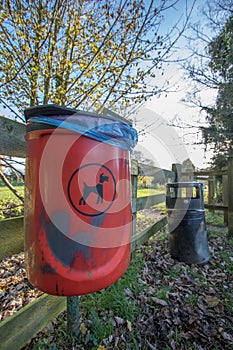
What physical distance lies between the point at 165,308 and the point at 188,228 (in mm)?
1028

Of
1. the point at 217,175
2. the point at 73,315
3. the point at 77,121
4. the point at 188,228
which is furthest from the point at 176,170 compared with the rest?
the point at 77,121

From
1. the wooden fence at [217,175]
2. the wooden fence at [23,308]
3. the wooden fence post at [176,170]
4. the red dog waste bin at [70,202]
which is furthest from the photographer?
the wooden fence post at [176,170]

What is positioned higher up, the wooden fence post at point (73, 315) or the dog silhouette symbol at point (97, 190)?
the dog silhouette symbol at point (97, 190)

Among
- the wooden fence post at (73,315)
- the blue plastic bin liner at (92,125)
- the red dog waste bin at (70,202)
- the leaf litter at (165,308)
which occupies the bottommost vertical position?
the leaf litter at (165,308)

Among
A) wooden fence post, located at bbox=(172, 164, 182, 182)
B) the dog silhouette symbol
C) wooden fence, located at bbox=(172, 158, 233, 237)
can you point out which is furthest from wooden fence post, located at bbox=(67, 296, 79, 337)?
wooden fence post, located at bbox=(172, 164, 182, 182)

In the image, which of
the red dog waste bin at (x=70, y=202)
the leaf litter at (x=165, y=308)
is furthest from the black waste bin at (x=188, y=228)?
the red dog waste bin at (x=70, y=202)

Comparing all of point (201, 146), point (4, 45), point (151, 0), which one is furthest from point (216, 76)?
point (4, 45)

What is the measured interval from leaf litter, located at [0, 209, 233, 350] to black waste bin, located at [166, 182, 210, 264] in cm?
12

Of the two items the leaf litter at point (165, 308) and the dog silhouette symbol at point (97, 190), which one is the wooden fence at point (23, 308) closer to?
the leaf litter at point (165, 308)

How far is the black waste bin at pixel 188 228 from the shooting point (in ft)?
7.67

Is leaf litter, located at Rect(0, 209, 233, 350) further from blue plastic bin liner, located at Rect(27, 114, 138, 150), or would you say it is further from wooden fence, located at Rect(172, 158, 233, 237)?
blue plastic bin liner, located at Rect(27, 114, 138, 150)

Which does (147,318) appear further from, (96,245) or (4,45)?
(4,45)

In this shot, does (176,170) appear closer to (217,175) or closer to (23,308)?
(217,175)

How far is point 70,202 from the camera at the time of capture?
2.74ft
